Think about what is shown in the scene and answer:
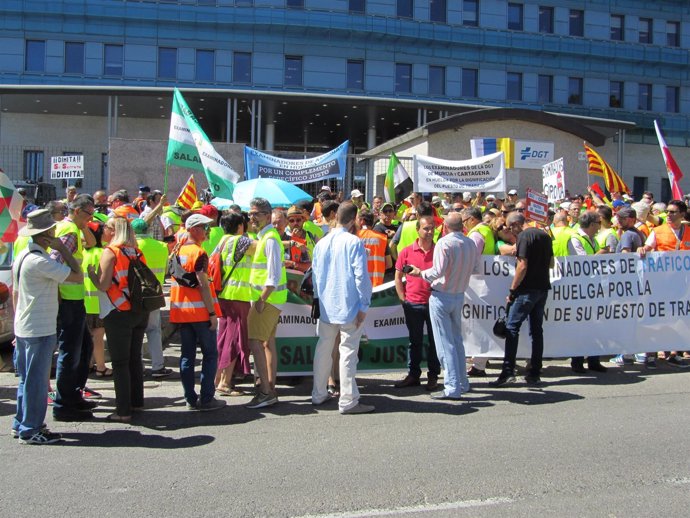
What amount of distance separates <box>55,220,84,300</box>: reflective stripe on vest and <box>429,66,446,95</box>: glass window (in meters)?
35.7

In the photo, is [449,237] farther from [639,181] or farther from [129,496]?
[639,181]

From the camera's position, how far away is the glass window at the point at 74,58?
123 ft

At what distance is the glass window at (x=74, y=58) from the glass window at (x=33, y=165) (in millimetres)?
11209

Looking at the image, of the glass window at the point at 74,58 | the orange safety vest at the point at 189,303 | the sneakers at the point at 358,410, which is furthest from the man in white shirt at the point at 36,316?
the glass window at the point at 74,58

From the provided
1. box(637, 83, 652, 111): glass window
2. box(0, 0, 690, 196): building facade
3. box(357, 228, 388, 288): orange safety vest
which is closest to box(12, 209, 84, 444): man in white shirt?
box(357, 228, 388, 288): orange safety vest

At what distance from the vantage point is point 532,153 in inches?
936

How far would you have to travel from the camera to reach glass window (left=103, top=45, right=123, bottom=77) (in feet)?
124

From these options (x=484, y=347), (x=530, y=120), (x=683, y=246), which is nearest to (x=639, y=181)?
(x=530, y=120)

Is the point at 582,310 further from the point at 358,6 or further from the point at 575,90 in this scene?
the point at 575,90

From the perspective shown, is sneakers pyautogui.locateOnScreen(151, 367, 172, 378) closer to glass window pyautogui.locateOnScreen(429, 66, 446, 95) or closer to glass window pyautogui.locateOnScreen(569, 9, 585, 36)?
glass window pyautogui.locateOnScreen(429, 66, 446, 95)

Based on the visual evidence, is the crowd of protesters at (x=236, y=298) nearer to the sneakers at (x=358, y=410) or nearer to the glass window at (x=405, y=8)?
the sneakers at (x=358, y=410)

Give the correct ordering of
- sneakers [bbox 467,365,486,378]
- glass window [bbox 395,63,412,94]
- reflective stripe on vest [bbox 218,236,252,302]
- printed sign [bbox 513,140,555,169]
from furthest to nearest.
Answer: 1. glass window [bbox 395,63,412,94]
2. printed sign [bbox 513,140,555,169]
3. sneakers [bbox 467,365,486,378]
4. reflective stripe on vest [bbox 218,236,252,302]

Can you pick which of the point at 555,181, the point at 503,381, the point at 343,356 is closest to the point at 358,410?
the point at 343,356

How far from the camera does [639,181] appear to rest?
3959 cm
